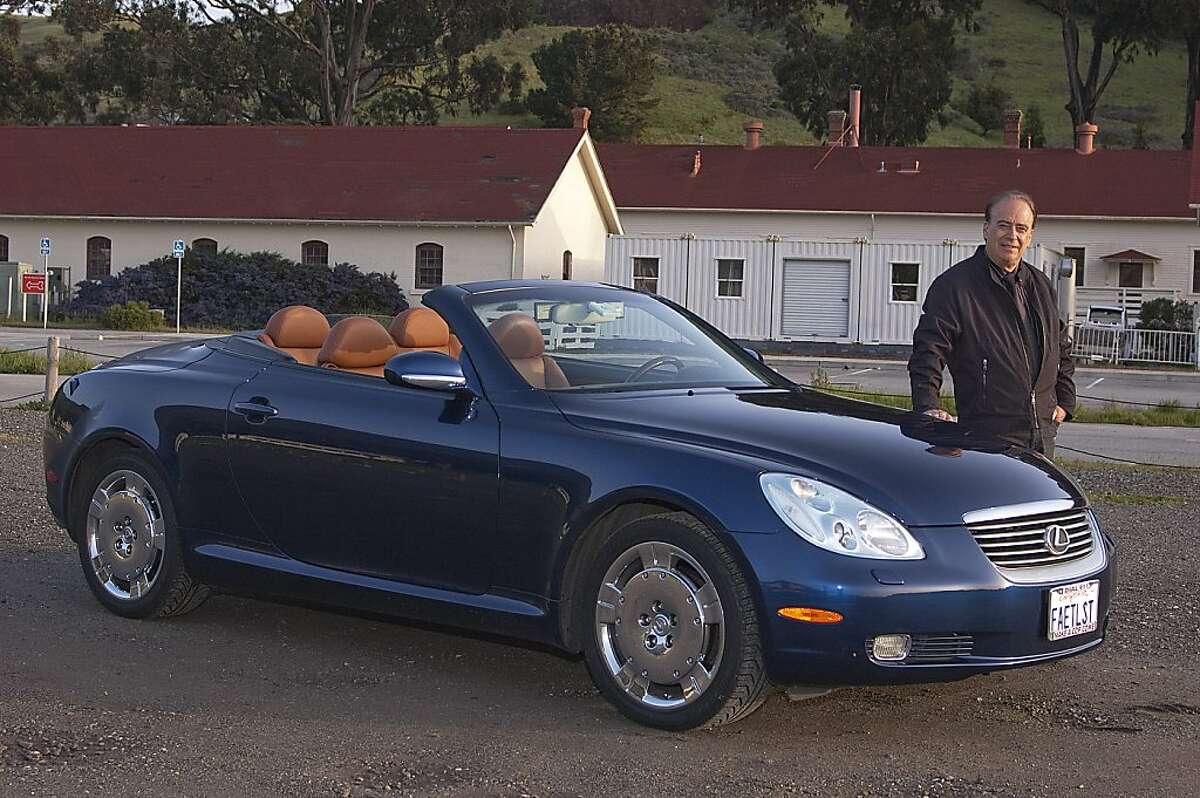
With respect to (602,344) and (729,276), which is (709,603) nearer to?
(602,344)

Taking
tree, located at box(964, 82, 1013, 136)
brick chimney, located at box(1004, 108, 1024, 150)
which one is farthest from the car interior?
tree, located at box(964, 82, 1013, 136)

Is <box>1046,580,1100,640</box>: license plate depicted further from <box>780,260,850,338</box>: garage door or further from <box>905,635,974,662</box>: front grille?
<box>780,260,850,338</box>: garage door

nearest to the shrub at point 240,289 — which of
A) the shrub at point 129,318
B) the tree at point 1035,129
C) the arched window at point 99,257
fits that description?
the shrub at point 129,318

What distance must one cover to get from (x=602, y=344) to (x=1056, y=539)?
6.67 feet

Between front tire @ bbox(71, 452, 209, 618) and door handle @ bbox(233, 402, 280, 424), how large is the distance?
0.56 meters

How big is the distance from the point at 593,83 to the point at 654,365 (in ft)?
262

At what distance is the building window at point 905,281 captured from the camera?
42312 millimetres

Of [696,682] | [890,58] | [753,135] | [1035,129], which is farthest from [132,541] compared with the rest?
[1035,129]

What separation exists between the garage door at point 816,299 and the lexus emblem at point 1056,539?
37.1m

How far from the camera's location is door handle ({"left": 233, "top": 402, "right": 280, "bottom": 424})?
7090mm

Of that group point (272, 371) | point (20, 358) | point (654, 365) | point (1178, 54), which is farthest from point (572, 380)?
point (1178, 54)

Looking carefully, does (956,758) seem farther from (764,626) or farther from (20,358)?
(20,358)

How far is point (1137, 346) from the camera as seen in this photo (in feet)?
132

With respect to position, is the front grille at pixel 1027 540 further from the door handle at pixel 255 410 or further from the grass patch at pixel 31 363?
the grass patch at pixel 31 363
